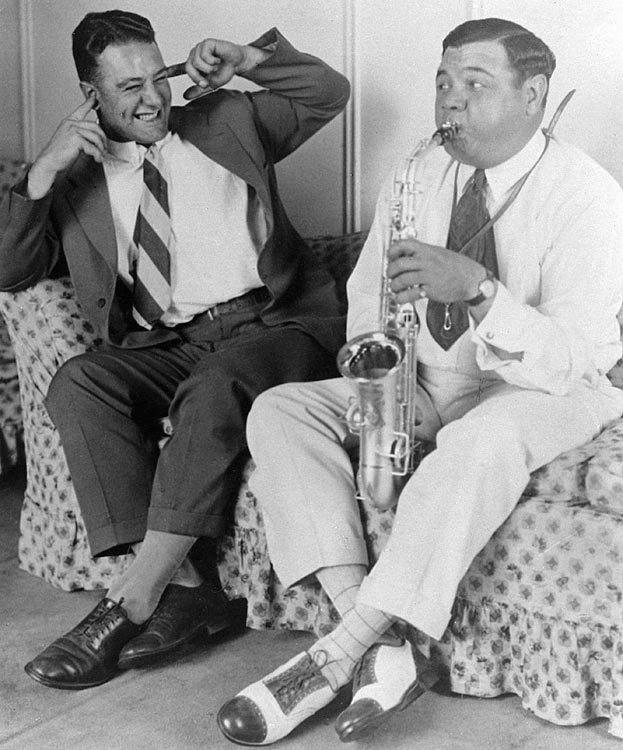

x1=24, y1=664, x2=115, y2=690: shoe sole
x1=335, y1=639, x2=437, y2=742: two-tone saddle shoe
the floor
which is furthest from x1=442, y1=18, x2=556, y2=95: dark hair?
x1=24, y1=664, x2=115, y2=690: shoe sole

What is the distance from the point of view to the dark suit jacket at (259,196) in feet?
8.78

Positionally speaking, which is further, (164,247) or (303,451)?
(164,247)

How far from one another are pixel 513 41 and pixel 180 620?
1.37 metres

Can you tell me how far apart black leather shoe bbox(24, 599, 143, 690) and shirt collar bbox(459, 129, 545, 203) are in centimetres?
117

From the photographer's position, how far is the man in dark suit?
2.48 m

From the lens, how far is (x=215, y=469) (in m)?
2.34

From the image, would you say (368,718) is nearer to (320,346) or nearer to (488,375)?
(488,375)

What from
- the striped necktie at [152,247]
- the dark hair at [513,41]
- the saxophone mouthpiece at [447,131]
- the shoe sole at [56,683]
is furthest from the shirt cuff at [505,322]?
the shoe sole at [56,683]

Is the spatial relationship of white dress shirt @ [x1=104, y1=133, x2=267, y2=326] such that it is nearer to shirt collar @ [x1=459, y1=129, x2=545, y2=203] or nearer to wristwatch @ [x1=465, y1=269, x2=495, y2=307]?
shirt collar @ [x1=459, y1=129, x2=545, y2=203]

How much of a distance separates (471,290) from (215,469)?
0.67 metres

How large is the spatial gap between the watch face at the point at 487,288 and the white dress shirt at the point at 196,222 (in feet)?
2.69

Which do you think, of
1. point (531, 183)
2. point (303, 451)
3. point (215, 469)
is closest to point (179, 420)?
point (215, 469)

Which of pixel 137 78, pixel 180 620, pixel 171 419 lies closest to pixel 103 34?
pixel 137 78

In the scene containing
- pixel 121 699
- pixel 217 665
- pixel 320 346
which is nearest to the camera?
pixel 121 699
